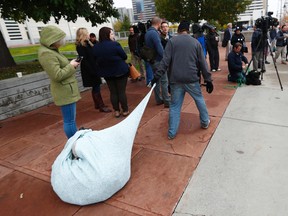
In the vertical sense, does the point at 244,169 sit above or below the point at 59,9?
below

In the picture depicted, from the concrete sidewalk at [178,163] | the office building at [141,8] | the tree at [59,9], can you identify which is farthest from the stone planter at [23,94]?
the office building at [141,8]

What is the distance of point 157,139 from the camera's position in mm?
3732

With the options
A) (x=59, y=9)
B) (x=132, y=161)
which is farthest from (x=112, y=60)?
(x=59, y=9)

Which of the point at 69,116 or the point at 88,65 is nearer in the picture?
the point at 69,116

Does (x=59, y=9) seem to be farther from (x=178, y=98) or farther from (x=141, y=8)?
(x=141, y=8)

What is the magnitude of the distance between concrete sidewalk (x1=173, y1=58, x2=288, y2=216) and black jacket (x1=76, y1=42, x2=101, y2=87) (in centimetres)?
269

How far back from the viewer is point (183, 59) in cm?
335

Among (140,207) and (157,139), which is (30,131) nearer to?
(157,139)

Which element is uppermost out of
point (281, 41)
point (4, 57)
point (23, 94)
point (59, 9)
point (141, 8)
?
point (141, 8)

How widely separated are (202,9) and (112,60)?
1443 centimetres

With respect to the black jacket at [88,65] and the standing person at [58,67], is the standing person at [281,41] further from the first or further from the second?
the standing person at [58,67]

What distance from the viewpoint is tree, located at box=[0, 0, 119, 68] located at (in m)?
5.69

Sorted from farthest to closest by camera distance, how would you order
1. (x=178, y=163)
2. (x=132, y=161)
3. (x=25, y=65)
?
1. (x=25, y=65)
2. (x=132, y=161)
3. (x=178, y=163)

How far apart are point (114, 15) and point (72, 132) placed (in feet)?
18.9
